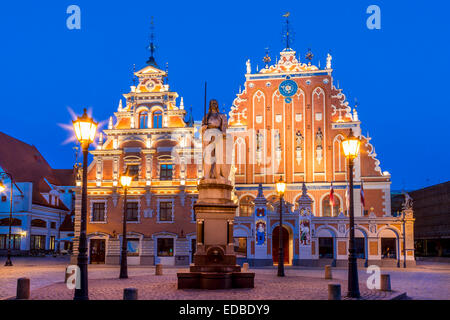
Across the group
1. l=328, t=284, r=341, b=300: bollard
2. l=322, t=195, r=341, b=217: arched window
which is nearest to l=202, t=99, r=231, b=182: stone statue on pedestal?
l=328, t=284, r=341, b=300: bollard

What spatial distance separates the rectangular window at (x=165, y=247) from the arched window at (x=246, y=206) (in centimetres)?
654

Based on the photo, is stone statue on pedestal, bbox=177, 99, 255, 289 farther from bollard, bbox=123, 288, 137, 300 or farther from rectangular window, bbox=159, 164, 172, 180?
rectangular window, bbox=159, 164, 172, 180

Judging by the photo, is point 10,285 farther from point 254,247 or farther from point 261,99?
point 261,99

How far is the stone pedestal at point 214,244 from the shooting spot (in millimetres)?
15305

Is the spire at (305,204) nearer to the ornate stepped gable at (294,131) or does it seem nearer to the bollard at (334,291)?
the ornate stepped gable at (294,131)

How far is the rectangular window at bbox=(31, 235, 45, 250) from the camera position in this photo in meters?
53.3

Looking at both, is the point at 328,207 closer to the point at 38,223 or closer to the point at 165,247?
the point at 165,247

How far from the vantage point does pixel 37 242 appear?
54.4 metres

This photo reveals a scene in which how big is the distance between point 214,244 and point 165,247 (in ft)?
77.3

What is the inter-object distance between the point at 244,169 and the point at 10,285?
25083mm

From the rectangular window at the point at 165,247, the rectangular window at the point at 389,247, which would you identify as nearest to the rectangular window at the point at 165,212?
the rectangular window at the point at 165,247

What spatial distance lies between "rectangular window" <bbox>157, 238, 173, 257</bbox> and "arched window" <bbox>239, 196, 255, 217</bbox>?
6543 millimetres

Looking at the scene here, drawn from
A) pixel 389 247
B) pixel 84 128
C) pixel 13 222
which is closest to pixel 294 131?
pixel 389 247
